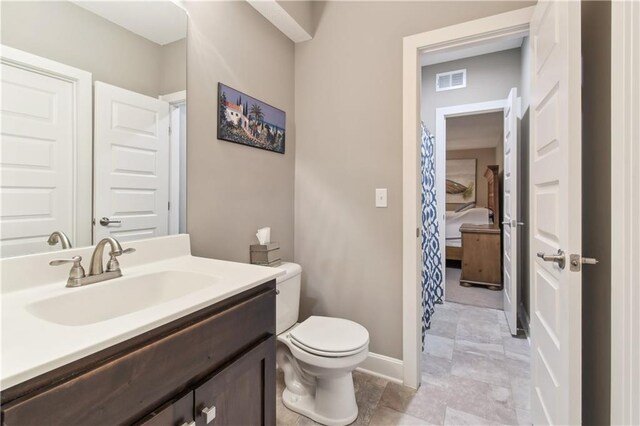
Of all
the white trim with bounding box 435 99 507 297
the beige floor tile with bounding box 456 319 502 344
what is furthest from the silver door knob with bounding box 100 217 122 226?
the white trim with bounding box 435 99 507 297

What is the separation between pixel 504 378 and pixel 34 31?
9.03ft

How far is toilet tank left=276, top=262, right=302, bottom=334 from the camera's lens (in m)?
1.67

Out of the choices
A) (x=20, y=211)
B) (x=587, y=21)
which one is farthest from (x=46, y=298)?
(x=587, y=21)

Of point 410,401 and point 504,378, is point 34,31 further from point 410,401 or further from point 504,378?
point 504,378

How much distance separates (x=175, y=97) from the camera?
1396mm

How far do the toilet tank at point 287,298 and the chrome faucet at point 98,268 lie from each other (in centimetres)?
78

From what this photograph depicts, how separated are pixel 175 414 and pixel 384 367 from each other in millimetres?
1436

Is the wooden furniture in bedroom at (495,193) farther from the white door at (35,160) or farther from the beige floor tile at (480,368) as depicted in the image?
the white door at (35,160)

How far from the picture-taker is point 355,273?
2.01m

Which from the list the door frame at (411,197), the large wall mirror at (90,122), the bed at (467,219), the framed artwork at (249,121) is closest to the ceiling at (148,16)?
the large wall mirror at (90,122)

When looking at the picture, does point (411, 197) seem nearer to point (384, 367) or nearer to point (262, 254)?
point (262, 254)

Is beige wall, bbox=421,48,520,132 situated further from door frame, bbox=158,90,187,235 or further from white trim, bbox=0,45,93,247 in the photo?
white trim, bbox=0,45,93,247

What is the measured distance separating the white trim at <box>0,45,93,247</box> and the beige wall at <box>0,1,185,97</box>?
37 millimetres

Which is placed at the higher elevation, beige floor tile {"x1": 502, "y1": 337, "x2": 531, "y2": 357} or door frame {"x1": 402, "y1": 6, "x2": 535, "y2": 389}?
door frame {"x1": 402, "y1": 6, "x2": 535, "y2": 389}
